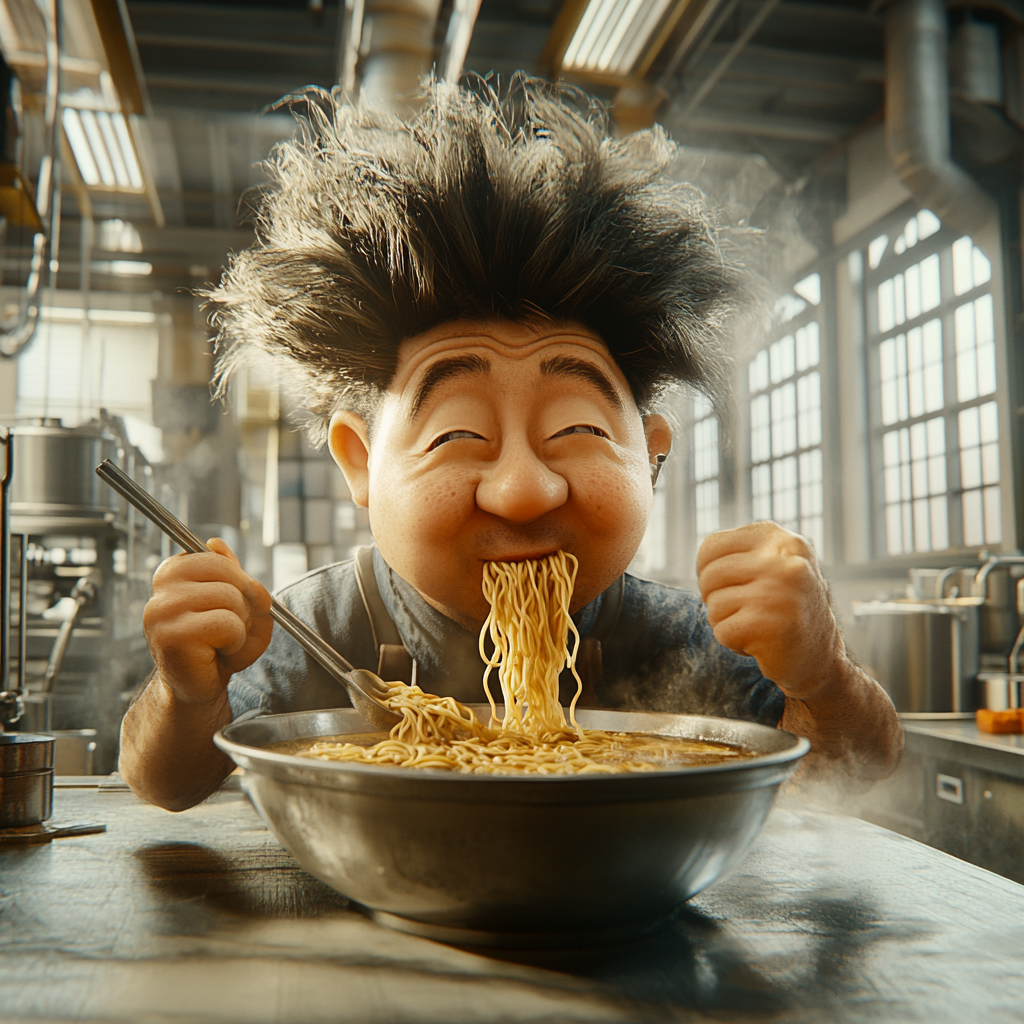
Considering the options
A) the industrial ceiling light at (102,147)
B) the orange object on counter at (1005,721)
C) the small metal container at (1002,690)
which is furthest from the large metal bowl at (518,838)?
the industrial ceiling light at (102,147)

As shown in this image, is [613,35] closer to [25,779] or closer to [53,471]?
[53,471]

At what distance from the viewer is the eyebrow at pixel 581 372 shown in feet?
4.01

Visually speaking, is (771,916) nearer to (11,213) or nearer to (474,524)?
(474,524)

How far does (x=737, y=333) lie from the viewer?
1.54 metres

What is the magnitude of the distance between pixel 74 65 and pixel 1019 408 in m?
5.59

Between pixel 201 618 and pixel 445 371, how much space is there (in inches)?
18.6

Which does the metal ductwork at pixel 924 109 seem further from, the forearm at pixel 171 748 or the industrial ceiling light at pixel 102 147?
the forearm at pixel 171 748

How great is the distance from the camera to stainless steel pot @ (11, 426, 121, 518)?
3494mm

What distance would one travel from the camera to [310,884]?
0.92 metres

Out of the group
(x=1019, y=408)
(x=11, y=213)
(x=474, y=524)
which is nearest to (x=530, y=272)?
(x=474, y=524)

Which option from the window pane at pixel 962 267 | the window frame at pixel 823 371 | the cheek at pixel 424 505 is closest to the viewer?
the cheek at pixel 424 505

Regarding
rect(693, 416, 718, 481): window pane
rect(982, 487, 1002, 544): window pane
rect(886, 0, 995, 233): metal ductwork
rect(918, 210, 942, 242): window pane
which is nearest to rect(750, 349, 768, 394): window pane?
rect(693, 416, 718, 481): window pane

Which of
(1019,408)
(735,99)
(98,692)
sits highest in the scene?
(735,99)

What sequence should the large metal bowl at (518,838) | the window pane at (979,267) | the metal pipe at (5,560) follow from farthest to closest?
1. the window pane at (979,267)
2. the metal pipe at (5,560)
3. the large metal bowl at (518,838)
